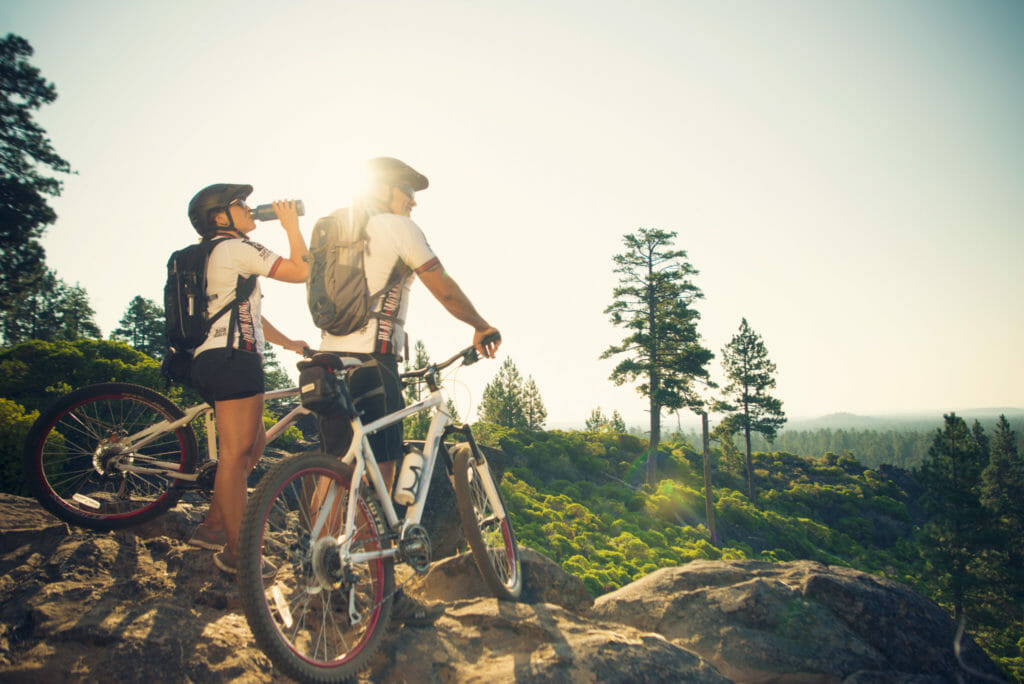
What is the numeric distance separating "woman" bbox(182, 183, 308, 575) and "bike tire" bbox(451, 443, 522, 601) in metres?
1.38

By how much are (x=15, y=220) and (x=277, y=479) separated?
20.0 meters

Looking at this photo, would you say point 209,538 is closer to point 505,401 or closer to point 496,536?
point 496,536

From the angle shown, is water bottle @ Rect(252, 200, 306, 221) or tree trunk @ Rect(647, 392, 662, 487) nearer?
water bottle @ Rect(252, 200, 306, 221)

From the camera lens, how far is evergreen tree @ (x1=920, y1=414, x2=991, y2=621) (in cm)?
2845

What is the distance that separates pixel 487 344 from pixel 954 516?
40646mm

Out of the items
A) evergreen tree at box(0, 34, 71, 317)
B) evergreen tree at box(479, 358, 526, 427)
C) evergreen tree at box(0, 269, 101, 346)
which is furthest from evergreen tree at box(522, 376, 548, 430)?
evergreen tree at box(0, 269, 101, 346)

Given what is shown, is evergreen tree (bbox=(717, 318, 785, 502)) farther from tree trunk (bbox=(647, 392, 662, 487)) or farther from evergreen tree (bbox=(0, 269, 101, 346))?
evergreen tree (bbox=(0, 269, 101, 346))

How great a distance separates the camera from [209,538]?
3.08 metres

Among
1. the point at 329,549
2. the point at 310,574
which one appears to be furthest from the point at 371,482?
the point at 310,574

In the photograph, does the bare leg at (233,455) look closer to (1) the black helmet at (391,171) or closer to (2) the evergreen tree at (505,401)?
(1) the black helmet at (391,171)

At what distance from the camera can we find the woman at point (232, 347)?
2.84 meters

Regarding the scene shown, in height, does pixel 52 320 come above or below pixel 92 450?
above

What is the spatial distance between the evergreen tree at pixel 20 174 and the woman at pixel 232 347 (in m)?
18.4

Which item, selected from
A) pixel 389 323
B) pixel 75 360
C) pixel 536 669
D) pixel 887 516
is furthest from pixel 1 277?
pixel 887 516
